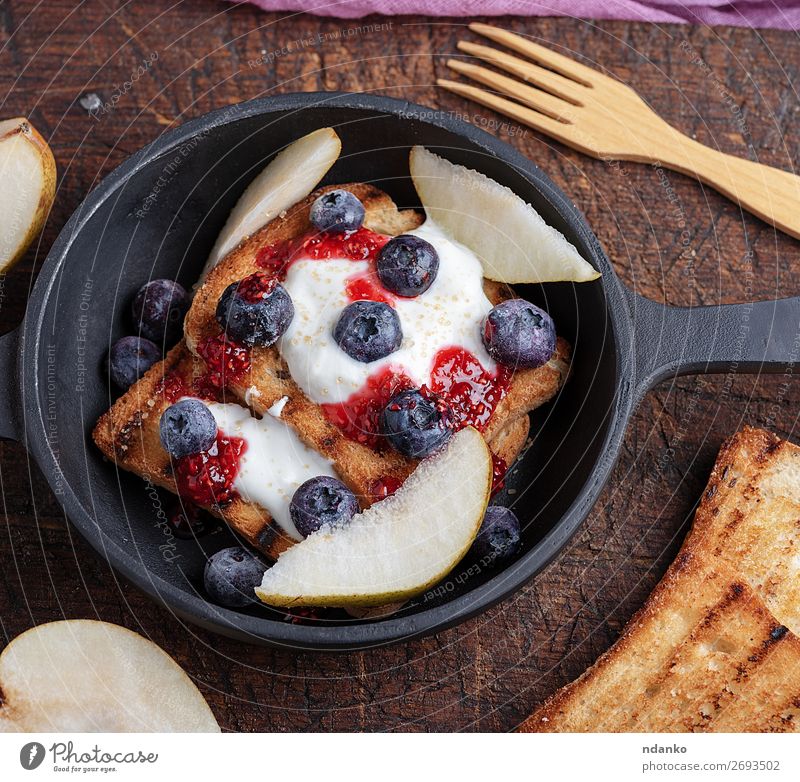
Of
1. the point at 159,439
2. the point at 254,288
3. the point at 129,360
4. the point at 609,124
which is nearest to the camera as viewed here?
the point at 254,288

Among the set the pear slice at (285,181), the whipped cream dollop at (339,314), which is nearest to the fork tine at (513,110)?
the pear slice at (285,181)

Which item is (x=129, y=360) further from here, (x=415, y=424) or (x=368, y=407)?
(x=415, y=424)

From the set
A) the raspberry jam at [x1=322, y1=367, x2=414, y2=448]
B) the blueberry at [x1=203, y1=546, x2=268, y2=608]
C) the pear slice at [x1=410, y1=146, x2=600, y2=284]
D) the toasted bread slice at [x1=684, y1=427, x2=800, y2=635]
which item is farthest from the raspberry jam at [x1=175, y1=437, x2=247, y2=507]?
the toasted bread slice at [x1=684, y1=427, x2=800, y2=635]

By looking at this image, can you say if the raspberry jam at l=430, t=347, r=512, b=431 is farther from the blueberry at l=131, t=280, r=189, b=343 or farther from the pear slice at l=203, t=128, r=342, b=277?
the blueberry at l=131, t=280, r=189, b=343

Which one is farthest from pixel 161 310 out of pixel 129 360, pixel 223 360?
pixel 223 360

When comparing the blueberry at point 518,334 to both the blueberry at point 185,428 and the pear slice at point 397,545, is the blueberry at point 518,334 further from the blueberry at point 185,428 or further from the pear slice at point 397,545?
the blueberry at point 185,428

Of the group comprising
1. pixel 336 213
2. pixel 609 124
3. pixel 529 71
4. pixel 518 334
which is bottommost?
pixel 518 334
